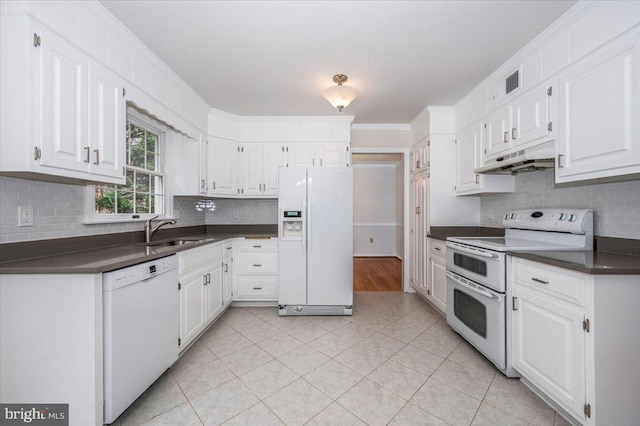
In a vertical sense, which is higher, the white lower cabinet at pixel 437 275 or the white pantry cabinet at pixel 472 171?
the white pantry cabinet at pixel 472 171

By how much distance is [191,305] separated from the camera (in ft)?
7.48

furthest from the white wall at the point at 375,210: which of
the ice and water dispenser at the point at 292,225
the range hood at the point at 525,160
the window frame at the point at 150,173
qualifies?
the window frame at the point at 150,173

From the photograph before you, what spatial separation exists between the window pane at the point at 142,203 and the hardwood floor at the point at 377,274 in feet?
9.65

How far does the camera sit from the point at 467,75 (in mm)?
2572

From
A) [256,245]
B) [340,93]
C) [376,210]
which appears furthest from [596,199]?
[376,210]

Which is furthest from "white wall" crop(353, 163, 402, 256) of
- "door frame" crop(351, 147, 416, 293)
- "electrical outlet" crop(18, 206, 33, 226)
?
"electrical outlet" crop(18, 206, 33, 226)

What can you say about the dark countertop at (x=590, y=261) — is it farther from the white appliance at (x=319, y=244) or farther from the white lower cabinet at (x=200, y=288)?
the white lower cabinet at (x=200, y=288)

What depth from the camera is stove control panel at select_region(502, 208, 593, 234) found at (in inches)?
73.2

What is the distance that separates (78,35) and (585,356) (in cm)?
327

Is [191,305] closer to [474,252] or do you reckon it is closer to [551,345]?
[474,252]

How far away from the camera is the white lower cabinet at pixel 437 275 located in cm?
291

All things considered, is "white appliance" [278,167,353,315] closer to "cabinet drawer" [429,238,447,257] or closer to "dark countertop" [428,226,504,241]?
"cabinet drawer" [429,238,447,257]

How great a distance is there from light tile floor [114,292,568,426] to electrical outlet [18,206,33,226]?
1.26 metres

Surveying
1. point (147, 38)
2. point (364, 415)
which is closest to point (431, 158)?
point (364, 415)
